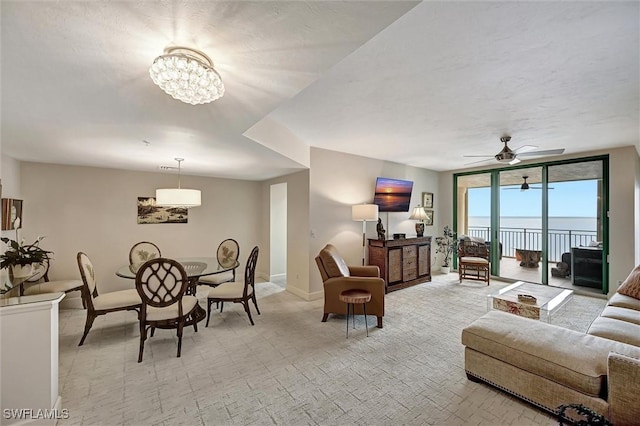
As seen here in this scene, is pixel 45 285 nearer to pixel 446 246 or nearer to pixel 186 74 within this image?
pixel 186 74

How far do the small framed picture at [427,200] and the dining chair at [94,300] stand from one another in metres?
6.30

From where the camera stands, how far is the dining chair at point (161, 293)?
2713 millimetres

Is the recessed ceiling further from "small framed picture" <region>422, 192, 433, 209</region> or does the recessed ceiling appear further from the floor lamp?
"small framed picture" <region>422, 192, 433, 209</region>

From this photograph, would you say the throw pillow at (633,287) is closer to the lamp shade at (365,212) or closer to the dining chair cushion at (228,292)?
the lamp shade at (365,212)

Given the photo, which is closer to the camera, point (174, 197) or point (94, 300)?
point (94, 300)

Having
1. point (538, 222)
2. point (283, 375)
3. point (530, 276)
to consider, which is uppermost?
point (538, 222)

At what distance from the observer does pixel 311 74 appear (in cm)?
168

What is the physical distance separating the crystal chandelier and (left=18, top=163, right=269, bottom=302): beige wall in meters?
4.32

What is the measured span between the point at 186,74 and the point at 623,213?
6808mm

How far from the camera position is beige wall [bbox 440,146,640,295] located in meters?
4.50

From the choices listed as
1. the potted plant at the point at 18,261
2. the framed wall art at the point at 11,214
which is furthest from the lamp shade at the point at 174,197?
the framed wall art at the point at 11,214

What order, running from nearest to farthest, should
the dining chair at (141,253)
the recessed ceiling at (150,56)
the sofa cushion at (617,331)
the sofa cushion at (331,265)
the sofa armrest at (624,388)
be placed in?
the recessed ceiling at (150,56), the sofa armrest at (624,388), the sofa cushion at (617,331), the sofa cushion at (331,265), the dining chair at (141,253)

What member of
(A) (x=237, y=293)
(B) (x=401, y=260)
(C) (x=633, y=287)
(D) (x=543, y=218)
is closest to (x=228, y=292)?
(A) (x=237, y=293)

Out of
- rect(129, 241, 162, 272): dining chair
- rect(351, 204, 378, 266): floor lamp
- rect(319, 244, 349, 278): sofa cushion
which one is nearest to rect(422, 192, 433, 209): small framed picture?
rect(351, 204, 378, 266): floor lamp
